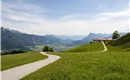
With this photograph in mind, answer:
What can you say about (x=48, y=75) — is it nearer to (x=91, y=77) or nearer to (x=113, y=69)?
(x=91, y=77)

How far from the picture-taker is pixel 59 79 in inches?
665

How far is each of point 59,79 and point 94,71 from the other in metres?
4.92

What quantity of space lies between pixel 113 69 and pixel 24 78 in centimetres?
1043

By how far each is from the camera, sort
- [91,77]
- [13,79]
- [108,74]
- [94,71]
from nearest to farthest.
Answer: [13,79] < [91,77] < [108,74] < [94,71]

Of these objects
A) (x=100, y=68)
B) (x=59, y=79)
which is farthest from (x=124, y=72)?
(x=59, y=79)

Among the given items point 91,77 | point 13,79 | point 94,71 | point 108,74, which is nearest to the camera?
point 13,79

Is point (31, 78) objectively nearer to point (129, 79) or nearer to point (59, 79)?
point (59, 79)

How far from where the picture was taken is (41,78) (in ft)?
56.1

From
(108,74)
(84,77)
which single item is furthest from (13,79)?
(108,74)

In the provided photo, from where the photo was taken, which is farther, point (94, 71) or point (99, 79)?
point (94, 71)

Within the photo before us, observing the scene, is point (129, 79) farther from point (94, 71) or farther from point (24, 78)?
point (24, 78)

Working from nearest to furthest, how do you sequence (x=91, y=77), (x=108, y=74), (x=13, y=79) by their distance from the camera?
1. (x=13, y=79)
2. (x=91, y=77)
3. (x=108, y=74)

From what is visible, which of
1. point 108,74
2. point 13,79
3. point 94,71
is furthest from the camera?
point 94,71

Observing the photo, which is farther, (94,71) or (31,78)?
(94,71)
